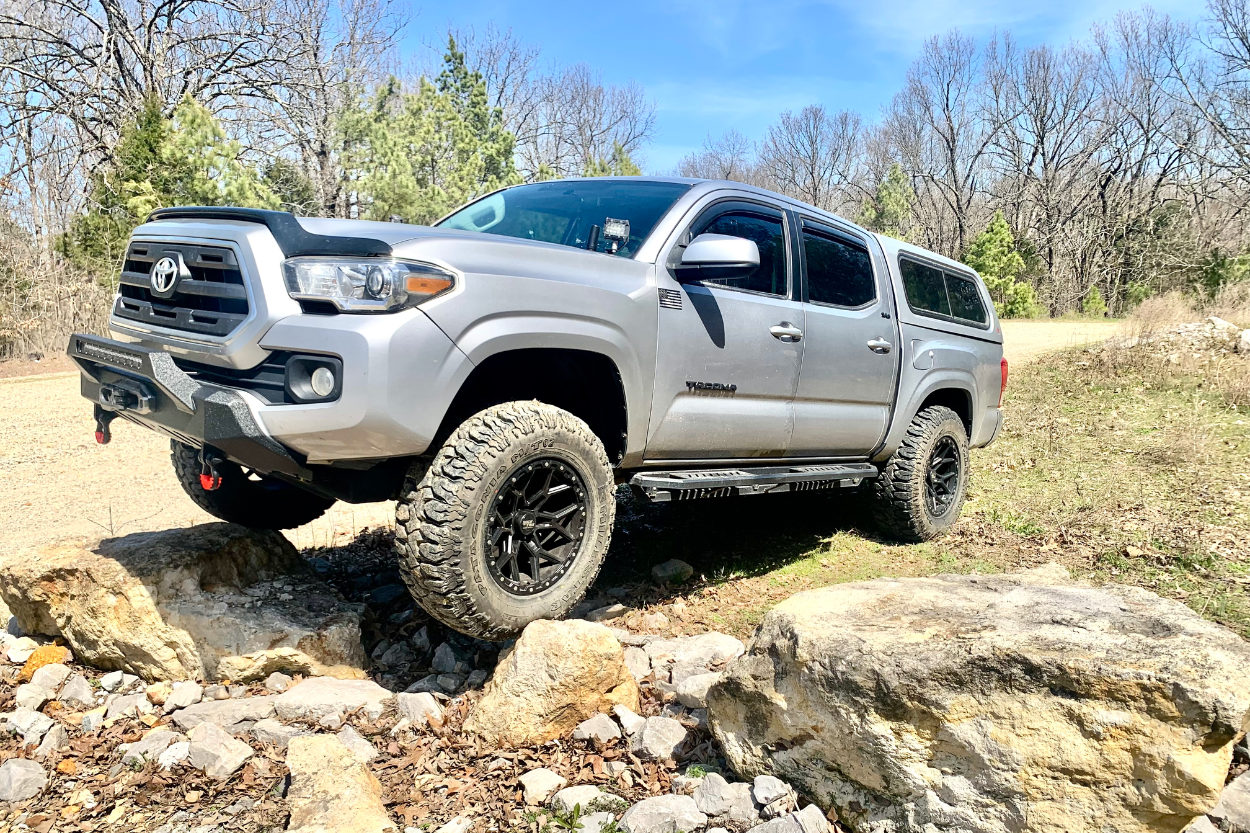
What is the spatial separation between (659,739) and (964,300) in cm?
448

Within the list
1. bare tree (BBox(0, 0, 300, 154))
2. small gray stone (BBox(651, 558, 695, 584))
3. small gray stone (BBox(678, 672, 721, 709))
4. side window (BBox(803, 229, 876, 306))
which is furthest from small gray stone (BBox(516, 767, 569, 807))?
bare tree (BBox(0, 0, 300, 154))

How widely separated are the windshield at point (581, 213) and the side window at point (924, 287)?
6.75 feet

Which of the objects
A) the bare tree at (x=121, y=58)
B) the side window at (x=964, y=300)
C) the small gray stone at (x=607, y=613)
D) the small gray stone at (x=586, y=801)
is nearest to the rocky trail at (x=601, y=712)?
A: the small gray stone at (x=586, y=801)

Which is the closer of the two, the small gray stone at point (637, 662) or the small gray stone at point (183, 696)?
the small gray stone at point (183, 696)

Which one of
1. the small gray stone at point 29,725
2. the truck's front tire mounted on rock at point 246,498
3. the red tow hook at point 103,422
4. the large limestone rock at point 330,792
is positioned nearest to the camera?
the large limestone rock at point 330,792

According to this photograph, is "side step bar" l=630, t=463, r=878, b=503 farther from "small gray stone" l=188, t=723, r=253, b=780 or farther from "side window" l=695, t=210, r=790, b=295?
"small gray stone" l=188, t=723, r=253, b=780

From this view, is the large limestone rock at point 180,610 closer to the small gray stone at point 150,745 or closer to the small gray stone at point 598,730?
the small gray stone at point 150,745

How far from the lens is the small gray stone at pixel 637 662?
3.60 meters

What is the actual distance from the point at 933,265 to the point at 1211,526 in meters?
2.52

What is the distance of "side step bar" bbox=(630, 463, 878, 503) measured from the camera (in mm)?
3691

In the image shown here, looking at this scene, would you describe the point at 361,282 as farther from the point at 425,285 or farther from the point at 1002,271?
the point at 1002,271

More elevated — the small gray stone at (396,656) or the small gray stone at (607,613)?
the small gray stone at (607,613)

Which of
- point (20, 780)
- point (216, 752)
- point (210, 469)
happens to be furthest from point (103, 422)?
point (216, 752)

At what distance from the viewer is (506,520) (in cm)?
318
